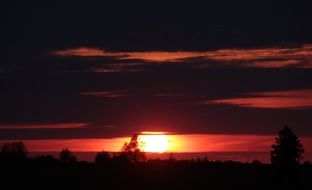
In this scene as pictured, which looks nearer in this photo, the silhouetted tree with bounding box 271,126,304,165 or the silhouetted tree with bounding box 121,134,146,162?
the silhouetted tree with bounding box 271,126,304,165

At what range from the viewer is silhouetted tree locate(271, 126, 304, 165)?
83312mm

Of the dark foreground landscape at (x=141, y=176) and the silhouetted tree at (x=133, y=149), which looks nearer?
the dark foreground landscape at (x=141, y=176)

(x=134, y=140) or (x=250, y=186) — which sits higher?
(x=134, y=140)

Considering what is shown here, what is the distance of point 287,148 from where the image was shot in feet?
278

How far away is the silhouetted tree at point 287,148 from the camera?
83312mm

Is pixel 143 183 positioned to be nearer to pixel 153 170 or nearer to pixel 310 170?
pixel 153 170

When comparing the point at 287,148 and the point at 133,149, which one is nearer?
the point at 287,148

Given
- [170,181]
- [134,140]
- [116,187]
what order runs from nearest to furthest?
[116,187] < [170,181] < [134,140]

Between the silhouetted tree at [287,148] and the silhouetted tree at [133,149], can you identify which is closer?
the silhouetted tree at [287,148]

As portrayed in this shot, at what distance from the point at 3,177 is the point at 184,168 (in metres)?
22.9

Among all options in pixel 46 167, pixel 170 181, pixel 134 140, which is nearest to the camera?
pixel 170 181

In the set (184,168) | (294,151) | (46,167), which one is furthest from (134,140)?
(294,151)

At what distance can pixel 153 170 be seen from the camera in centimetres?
9425

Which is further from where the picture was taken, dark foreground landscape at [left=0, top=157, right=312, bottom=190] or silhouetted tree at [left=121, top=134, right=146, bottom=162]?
silhouetted tree at [left=121, top=134, right=146, bottom=162]
